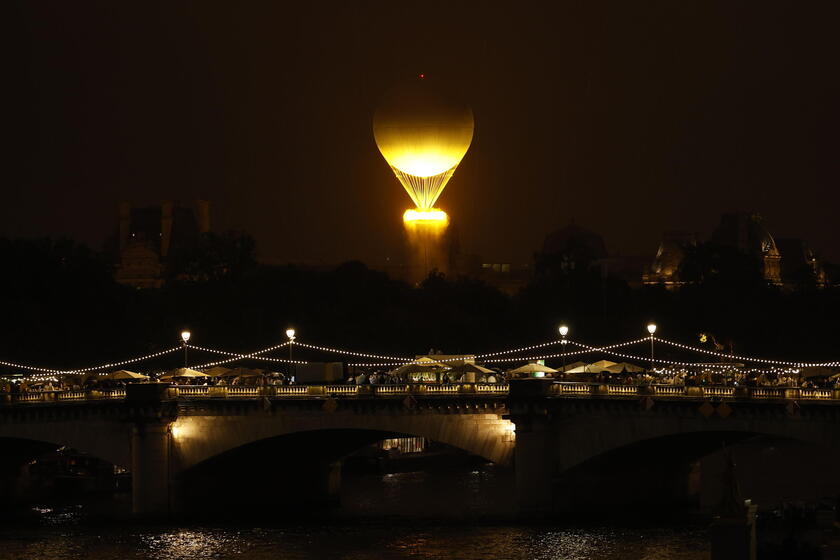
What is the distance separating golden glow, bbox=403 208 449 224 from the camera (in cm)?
19675

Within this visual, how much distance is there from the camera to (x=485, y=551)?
77938mm

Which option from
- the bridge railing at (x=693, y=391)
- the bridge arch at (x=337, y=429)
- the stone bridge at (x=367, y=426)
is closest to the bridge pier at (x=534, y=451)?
the stone bridge at (x=367, y=426)

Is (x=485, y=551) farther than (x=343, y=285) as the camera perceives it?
No

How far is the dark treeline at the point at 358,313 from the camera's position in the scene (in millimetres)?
140250

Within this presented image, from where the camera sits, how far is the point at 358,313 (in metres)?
150

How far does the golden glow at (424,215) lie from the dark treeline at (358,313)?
29281 millimetres

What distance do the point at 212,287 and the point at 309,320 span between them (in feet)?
32.7

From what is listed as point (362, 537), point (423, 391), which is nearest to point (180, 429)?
point (423, 391)

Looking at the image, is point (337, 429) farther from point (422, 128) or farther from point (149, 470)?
point (422, 128)

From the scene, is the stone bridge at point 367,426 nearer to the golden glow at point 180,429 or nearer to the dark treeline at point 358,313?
the golden glow at point 180,429

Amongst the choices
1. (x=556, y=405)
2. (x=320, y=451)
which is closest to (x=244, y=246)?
(x=320, y=451)

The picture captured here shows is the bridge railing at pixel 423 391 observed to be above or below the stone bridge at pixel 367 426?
above

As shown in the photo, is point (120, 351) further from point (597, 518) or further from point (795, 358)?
point (597, 518)

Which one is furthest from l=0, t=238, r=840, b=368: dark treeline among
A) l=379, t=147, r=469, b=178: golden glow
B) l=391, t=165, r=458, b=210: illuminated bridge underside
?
l=391, t=165, r=458, b=210: illuminated bridge underside
